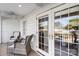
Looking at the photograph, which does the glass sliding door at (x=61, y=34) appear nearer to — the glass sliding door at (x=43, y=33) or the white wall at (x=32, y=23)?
the glass sliding door at (x=43, y=33)

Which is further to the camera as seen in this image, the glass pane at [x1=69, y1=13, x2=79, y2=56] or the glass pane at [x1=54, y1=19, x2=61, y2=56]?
the glass pane at [x1=54, y1=19, x2=61, y2=56]

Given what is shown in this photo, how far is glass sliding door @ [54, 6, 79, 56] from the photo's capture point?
2.31m

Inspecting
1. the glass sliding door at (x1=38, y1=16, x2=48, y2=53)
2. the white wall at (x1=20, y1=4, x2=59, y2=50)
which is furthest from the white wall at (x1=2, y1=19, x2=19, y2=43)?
the glass sliding door at (x1=38, y1=16, x2=48, y2=53)

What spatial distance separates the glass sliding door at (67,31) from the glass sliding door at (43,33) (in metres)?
0.27

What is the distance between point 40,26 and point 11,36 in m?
0.85

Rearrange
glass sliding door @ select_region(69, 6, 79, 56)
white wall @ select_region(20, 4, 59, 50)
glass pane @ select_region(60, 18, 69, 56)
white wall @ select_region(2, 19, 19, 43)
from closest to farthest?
Result: glass sliding door @ select_region(69, 6, 79, 56)
white wall @ select_region(2, 19, 19, 43)
glass pane @ select_region(60, 18, 69, 56)
white wall @ select_region(20, 4, 59, 50)

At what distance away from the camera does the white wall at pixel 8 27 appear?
7.84 feet

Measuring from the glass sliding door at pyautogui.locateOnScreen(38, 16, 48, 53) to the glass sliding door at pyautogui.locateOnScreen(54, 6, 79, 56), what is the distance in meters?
0.27

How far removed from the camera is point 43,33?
2.96 meters

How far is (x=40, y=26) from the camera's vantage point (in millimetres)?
2924

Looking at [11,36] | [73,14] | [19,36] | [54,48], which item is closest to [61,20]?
[73,14]

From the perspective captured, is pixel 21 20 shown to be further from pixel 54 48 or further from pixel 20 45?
pixel 54 48

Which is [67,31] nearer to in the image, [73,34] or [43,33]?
[73,34]

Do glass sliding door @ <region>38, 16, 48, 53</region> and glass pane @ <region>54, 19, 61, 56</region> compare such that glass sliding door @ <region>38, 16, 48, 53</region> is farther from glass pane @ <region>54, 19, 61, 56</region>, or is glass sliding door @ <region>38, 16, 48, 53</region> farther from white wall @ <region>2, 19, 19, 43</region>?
white wall @ <region>2, 19, 19, 43</region>
